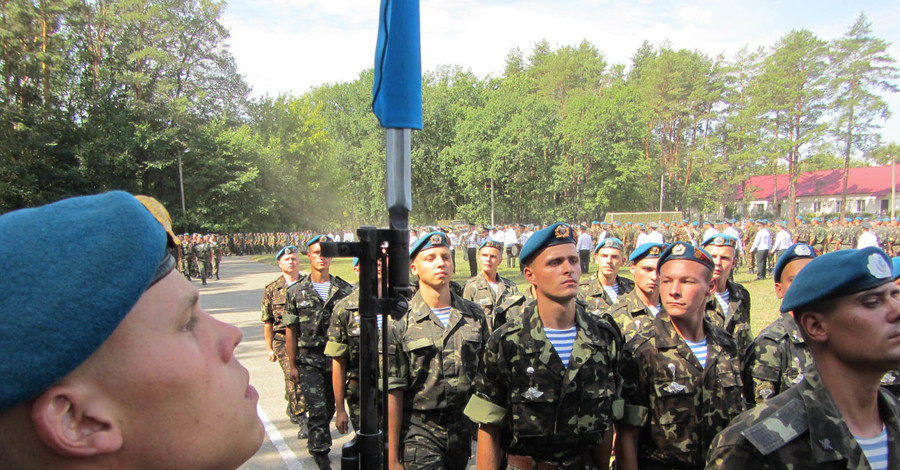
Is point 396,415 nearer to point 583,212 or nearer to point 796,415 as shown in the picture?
point 796,415

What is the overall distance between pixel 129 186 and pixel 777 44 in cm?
5460

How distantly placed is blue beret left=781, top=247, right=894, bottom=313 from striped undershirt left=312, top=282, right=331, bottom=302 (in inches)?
189

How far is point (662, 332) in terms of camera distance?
3281 millimetres

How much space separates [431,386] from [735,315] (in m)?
3.22

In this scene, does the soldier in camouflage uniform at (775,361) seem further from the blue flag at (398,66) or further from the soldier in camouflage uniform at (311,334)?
the soldier in camouflage uniform at (311,334)

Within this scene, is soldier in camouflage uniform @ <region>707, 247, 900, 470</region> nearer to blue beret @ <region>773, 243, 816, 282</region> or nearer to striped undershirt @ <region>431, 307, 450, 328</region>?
blue beret @ <region>773, 243, 816, 282</region>

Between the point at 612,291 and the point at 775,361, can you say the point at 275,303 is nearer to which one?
the point at 612,291

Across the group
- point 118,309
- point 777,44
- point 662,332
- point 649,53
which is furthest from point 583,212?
point 118,309

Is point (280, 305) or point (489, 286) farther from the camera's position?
point (489, 286)

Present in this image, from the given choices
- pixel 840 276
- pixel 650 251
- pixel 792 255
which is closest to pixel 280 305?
pixel 650 251

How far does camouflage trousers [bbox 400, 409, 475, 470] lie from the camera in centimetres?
346

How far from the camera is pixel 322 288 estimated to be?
6000 millimetres

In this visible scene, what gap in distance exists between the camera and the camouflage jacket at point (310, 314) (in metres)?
5.66

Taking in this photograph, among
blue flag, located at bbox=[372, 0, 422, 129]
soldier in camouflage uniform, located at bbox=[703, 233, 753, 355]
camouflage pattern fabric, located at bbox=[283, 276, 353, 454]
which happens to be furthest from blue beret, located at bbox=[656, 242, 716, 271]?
camouflage pattern fabric, located at bbox=[283, 276, 353, 454]
